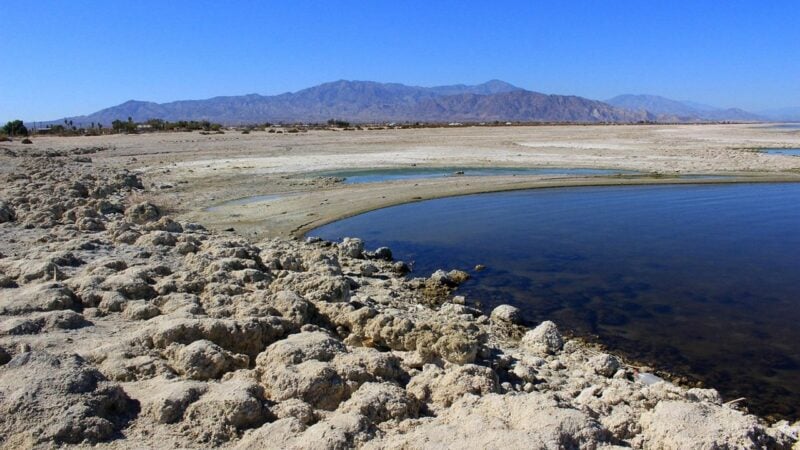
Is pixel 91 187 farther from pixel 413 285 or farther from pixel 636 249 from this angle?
pixel 636 249

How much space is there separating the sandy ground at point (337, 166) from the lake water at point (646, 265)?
1471 millimetres

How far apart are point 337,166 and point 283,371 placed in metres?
21.3

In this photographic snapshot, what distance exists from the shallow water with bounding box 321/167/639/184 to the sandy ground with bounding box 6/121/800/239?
98 cm

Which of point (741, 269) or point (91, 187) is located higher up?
point (91, 187)

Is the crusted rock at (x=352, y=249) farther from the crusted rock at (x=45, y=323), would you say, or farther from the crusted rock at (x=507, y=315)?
the crusted rock at (x=45, y=323)

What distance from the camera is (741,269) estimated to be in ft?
34.9

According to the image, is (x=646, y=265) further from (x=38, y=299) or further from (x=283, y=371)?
(x=38, y=299)

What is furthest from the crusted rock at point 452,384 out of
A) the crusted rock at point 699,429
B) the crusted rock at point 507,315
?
the crusted rock at point 507,315

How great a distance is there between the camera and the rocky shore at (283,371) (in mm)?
3912

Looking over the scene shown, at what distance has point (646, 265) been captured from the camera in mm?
10961

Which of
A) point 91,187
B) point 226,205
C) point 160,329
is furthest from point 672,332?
point 91,187

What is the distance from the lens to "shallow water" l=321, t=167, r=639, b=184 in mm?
23125

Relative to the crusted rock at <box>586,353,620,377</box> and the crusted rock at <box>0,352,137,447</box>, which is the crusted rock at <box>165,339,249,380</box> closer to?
the crusted rock at <box>0,352,137,447</box>

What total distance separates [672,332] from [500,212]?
8542 mm
